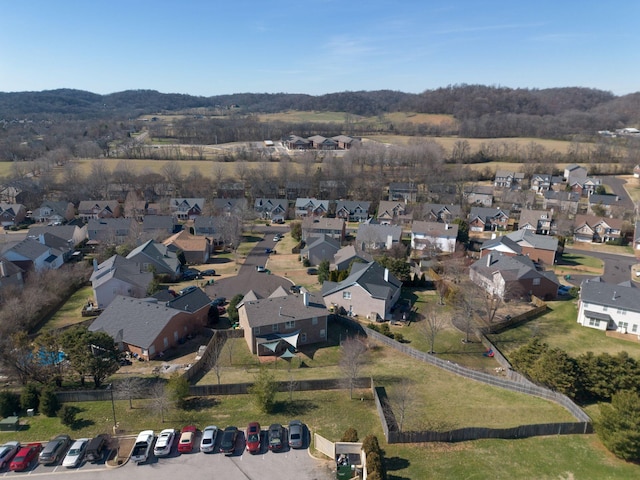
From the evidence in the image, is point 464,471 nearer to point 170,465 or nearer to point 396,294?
point 170,465

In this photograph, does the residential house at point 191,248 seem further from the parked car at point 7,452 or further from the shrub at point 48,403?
the parked car at point 7,452

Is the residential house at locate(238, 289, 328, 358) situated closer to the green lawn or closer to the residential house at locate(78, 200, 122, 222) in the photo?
the green lawn

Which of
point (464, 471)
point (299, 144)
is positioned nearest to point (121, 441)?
point (464, 471)

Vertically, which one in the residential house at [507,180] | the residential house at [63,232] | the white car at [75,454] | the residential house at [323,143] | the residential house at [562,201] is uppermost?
the residential house at [323,143]

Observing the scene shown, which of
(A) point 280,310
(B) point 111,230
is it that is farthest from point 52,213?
(A) point 280,310

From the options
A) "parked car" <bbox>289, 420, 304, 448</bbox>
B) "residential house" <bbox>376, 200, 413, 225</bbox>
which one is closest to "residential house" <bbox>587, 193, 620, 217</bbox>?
"residential house" <bbox>376, 200, 413, 225</bbox>

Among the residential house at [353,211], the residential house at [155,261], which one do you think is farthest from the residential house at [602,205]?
the residential house at [155,261]

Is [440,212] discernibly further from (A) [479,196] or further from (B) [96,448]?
(B) [96,448]

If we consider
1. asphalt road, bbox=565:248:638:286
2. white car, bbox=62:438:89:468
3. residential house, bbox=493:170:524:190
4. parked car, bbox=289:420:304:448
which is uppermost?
residential house, bbox=493:170:524:190
